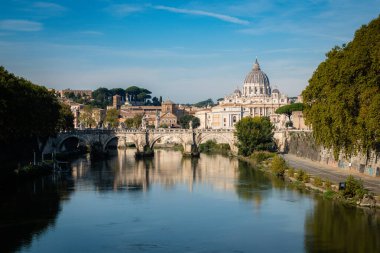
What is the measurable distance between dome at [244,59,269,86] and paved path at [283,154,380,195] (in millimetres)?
87988

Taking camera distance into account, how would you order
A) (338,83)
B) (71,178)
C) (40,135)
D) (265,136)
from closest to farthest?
(338,83) < (71,178) < (40,135) < (265,136)

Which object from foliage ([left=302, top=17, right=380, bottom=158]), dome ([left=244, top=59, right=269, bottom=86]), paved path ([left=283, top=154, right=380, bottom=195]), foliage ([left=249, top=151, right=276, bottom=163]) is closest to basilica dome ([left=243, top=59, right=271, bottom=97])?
dome ([left=244, top=59, right=269, bottom=86])

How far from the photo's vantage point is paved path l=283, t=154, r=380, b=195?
31.9m

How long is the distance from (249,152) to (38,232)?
35569mm

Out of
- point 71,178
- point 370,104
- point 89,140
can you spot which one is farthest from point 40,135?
point 370,104

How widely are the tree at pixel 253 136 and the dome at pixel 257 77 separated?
80.3 metres

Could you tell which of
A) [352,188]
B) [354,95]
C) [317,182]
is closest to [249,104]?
[317,182]

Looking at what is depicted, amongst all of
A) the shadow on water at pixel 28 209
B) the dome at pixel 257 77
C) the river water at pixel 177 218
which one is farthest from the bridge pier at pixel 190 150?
the dome at pixel 257 77

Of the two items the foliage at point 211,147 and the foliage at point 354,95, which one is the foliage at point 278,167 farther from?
the foliage at point 211,147

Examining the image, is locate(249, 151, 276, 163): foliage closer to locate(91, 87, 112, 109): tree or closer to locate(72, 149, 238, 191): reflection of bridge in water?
locate(72, 149, 238, 191): reflection of bridge in water

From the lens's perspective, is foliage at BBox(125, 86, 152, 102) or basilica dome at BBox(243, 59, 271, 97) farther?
foliage at BBox(125, 86, 152, 102)

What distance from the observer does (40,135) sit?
50.5m

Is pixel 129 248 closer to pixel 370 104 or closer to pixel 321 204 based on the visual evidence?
pixel 321 204

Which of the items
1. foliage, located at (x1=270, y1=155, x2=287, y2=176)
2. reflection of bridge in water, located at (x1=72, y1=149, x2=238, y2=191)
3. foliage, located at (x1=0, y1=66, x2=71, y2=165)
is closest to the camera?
foliage, located at (x1=0, y1=66, x2=71, y2=165)
